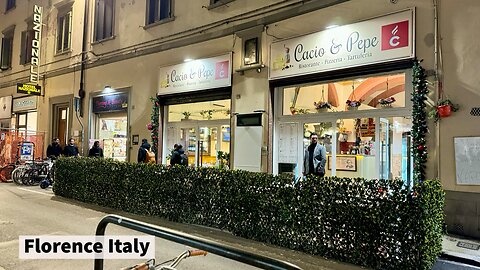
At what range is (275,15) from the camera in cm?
999

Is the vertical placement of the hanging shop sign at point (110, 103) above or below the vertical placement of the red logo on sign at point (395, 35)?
below

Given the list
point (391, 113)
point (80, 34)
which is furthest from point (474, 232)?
point (80, 34)

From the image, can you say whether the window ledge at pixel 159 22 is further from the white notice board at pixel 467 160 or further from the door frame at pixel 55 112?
the white notice board at pixel 467 160

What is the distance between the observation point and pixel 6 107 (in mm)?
20922

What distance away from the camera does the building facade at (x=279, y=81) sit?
710 centimetres

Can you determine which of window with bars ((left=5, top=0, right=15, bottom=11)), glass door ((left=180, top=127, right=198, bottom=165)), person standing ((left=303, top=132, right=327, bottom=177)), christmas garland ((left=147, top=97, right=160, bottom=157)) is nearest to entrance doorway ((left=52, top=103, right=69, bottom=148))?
christmas garland ((left=147, top=97, right=160, bottom=157))

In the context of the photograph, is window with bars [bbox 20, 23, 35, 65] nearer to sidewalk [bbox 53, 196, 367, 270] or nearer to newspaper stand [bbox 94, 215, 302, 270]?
sidewalk [bbox 53, 196, 367, 270]

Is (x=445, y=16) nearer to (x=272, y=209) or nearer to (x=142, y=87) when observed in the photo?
(x=272, y=209)

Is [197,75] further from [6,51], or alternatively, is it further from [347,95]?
[6,51]

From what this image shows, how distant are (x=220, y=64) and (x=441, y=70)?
6.14m

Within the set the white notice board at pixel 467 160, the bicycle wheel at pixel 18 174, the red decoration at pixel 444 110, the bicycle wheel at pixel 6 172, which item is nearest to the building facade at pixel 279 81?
the white notice board at pixel 467 160

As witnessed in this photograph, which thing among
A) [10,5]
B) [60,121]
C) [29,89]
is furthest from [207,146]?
[10,5]

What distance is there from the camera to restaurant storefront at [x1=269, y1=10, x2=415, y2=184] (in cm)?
788

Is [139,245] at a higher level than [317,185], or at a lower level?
lower
